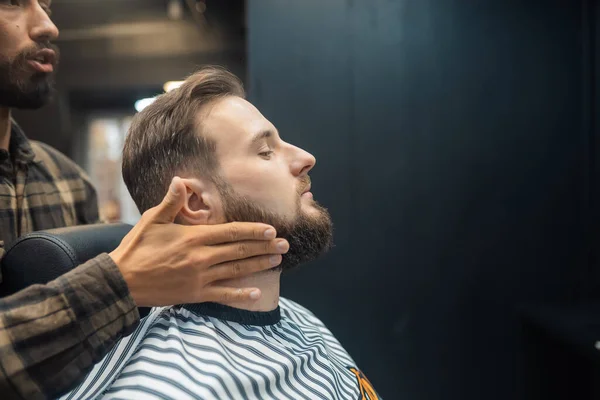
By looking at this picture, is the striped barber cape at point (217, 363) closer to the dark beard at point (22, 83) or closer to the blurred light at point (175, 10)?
the dark beard at point (22, 83)

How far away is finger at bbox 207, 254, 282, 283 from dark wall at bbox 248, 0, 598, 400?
108cm

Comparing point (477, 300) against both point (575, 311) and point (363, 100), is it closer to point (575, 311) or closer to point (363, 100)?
point (575, 311)

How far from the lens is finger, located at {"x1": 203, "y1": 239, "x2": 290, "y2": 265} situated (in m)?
1.03

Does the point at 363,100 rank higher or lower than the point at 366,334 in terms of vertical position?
higher

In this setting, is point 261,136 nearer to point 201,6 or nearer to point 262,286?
point 262,286

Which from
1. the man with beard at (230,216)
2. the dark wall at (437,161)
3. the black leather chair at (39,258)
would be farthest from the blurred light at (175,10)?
the black leather chair at (39,258)

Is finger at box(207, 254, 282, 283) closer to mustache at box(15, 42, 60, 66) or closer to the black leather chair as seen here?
the black leather chair

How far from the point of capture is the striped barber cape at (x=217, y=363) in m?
0.94

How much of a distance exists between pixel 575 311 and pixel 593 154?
725 mm

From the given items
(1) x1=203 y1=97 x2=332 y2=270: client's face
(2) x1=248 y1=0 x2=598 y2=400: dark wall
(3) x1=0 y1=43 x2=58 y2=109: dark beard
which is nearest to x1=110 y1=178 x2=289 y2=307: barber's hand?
(1) x1=203 y1=97 x2=332 y2=270: client's face

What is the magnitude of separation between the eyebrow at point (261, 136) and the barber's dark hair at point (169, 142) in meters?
0.10

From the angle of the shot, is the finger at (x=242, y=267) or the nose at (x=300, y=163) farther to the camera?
the nose at (x=300, y=163)

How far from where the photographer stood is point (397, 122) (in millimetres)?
2164

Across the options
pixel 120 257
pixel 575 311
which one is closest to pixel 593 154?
pixel 575 311
